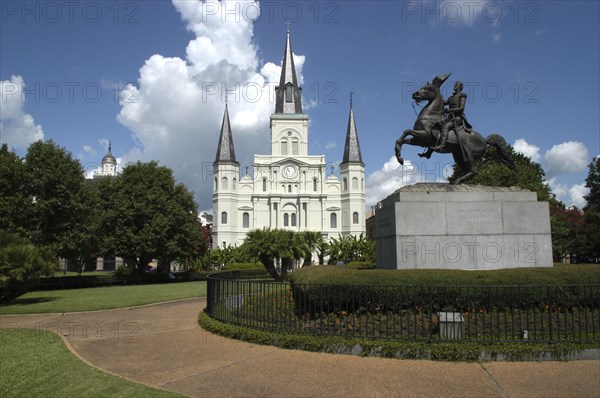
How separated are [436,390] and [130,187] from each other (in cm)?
3382

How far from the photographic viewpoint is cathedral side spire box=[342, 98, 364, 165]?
262ft

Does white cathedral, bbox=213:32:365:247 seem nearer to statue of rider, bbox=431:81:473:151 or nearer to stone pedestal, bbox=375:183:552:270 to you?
statue of rider, bbox=431:81:473:151

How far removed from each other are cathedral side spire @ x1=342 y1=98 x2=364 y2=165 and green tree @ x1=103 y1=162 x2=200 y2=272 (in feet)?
149

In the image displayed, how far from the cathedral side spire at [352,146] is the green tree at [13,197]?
58.2 meters

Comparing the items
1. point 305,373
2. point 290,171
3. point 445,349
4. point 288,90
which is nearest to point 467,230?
point 445,349

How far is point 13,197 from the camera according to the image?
26891 mm

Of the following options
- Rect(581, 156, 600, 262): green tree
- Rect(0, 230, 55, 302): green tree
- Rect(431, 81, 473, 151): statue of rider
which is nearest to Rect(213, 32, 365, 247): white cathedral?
Rect(581, 156, 600, 262): green tree

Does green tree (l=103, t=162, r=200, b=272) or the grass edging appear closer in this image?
the grass edging

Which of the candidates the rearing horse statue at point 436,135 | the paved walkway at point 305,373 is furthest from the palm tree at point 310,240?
the paved walkway at point 305,373

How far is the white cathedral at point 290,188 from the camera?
77750 mm

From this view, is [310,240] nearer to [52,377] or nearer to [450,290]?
[450,290]

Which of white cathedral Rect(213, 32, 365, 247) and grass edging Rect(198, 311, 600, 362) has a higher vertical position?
white cathedral Rect(213, 32, 365, 247)

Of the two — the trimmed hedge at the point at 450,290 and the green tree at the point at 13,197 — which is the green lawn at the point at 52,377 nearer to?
the trimmed hedge at the point at 450,290

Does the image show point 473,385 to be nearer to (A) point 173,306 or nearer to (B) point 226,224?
(A) point 173,306
